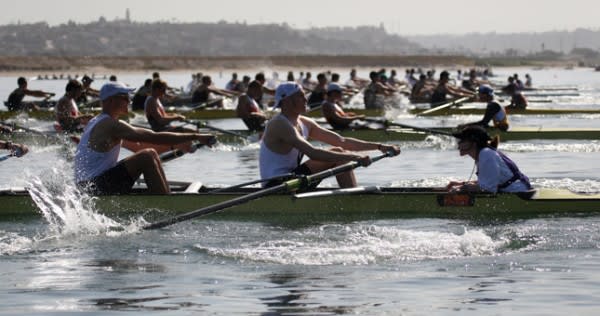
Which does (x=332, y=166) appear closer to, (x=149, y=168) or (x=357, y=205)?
(x=357, y=205)

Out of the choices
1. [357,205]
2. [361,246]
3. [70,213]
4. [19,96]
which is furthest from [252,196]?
[19,96]

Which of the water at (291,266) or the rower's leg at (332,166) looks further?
the rower's leg at (332,166)

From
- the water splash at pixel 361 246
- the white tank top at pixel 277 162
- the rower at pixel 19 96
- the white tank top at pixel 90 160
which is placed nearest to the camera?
the water splash at pixel 361 246

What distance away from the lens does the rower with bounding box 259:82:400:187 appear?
13500 mm

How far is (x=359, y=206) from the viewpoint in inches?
535

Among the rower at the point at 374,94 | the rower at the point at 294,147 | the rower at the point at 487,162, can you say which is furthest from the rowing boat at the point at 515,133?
the rower at the point at 487,162

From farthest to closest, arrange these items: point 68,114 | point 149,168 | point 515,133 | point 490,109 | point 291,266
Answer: point 515,133 < point 68,114 < point 490,109 < point 149,168 < point 291,266

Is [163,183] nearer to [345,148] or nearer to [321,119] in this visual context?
[345,148]

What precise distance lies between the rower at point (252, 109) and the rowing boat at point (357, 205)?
12112 millimetres

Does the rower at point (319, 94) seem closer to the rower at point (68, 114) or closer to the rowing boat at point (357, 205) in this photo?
the rower at point (68, 114)

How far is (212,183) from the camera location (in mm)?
20516

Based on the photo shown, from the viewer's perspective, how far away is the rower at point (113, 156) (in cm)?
1329

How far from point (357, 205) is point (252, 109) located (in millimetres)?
12830

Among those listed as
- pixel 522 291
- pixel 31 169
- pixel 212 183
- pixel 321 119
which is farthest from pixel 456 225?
pixel 321 119
